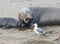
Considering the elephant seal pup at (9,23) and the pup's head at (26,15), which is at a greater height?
the pup's head at (26,15)

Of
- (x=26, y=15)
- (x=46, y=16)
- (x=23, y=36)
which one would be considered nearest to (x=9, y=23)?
(x=26, y=15)

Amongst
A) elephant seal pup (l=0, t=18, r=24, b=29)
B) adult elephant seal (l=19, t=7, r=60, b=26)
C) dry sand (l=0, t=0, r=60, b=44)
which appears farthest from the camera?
adult elephant seal (l=19, t=7, r=60, b=26)

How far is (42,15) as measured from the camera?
26.7 ft

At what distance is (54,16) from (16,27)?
1266 mm

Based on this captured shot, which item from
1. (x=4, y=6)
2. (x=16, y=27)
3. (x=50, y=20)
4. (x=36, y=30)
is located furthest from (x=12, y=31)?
(x=4, y=6)

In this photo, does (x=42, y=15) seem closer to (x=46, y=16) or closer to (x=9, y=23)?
(x=46, y=16)

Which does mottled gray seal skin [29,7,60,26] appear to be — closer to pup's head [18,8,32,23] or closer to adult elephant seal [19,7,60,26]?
adult elephant seal [19,7,60,26]

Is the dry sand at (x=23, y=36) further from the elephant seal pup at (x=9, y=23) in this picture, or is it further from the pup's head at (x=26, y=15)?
the pup's head at (x=26, y=15)

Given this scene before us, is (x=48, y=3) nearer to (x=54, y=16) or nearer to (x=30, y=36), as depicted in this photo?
(x=54, y=16)

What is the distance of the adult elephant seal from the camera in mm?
7822

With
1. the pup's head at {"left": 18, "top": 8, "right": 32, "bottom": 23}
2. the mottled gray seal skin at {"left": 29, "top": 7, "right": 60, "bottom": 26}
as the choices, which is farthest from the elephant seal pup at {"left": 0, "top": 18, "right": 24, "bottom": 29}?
the mottled gray seal skin at {"left": 29, "top": 7, "right": 60, "bottom": 26}

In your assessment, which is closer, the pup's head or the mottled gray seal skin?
the pup's head

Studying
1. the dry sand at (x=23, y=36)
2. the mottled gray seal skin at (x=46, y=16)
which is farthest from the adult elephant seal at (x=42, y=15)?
the dry sand at (x=23, y=36)

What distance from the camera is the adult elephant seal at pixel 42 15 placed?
25.7 feet
